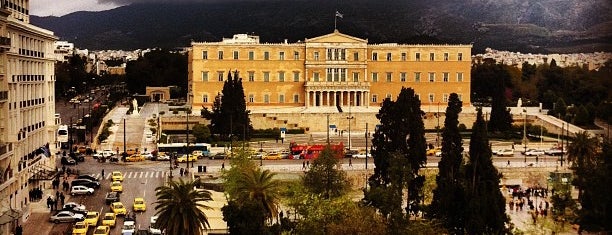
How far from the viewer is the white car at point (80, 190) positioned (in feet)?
97.1

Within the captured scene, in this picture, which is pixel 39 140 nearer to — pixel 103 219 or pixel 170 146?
pixel 103 219

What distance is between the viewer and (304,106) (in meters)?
56.2

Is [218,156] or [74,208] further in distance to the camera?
[218,156]

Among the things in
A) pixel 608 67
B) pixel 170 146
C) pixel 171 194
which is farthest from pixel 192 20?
pixel 608 67

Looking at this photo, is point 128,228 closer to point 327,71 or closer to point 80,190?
point 80,190

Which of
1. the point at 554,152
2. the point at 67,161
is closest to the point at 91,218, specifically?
the point at 67,161

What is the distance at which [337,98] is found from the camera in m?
56.6

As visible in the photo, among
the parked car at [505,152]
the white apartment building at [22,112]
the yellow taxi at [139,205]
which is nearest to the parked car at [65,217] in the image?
the white apartment building at [22,112]

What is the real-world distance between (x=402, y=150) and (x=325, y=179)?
3075 millimetres

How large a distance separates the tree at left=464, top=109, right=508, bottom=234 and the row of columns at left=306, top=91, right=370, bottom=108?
3577cm

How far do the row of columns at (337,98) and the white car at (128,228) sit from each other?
1303 inches

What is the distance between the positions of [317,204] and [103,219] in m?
7.17

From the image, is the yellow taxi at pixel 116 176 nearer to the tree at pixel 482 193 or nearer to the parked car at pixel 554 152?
the tree at pixel 482 193

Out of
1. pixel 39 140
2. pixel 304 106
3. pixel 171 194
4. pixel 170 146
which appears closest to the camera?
pixel 171 194
